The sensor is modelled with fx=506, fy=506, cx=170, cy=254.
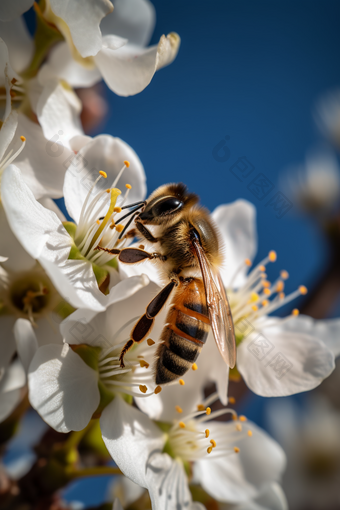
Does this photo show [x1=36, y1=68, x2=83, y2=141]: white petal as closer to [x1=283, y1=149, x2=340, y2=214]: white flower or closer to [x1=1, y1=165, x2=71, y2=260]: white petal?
[x1=1, y1=165, x2=71, y2=260]: white petal

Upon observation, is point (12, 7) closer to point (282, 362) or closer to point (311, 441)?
point (282, 362)

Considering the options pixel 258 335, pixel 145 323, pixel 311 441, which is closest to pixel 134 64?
pixel 145 323

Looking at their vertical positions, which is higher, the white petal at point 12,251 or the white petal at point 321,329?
the white petal at point 12,251

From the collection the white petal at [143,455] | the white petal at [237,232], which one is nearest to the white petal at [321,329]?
the white petal at [237,232]

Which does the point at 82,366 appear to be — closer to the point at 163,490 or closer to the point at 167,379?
the point at 167,379

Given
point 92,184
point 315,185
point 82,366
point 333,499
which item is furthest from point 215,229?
point 315,185

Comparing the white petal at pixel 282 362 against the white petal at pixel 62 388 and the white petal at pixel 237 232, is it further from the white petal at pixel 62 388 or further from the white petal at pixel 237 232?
the white petal at pixel 62 388
